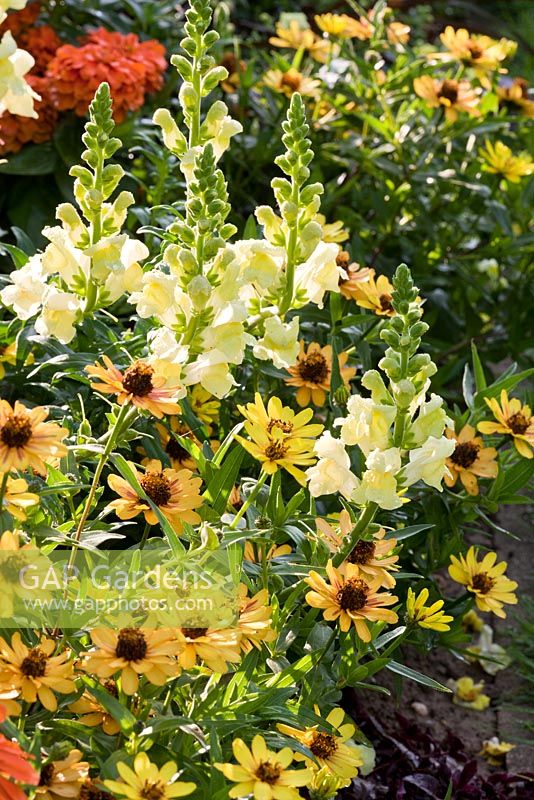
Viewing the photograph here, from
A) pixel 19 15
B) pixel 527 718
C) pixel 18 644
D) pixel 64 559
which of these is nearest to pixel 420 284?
pixel 527 718

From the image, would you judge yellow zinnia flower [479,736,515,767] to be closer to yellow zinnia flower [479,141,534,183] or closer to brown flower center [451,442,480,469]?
brown flower center [451,442,480,469]

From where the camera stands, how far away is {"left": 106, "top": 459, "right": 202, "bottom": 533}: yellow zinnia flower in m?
1.59

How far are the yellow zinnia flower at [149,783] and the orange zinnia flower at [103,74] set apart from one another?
76.2 inches

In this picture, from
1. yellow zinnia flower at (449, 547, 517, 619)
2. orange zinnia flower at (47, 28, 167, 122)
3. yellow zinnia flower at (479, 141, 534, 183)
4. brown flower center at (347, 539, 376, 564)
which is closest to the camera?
brown flower center at (347, 539, 376, 564)

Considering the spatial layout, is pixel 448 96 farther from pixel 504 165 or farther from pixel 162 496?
pixel 162 496

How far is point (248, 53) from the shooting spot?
4.09 metres

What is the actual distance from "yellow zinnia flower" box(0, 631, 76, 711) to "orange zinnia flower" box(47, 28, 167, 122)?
1759 mm

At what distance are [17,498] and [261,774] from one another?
470 mm

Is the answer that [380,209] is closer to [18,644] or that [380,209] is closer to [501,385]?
[501,385]

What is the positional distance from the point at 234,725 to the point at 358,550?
35cm

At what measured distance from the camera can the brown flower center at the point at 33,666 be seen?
1.37m

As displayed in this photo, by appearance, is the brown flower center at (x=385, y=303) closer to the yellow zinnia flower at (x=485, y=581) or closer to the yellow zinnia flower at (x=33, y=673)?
the yellow zinnia flower at (x=485, y=581)

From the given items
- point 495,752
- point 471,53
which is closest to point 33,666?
point 495,752

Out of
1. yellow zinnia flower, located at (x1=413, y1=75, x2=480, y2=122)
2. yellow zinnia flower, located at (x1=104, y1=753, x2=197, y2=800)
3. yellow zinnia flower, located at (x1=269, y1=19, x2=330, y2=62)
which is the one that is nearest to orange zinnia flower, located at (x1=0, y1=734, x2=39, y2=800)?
yellow zinnia flower, located at (x1=104, y1=753, x2=197, y2=800)
